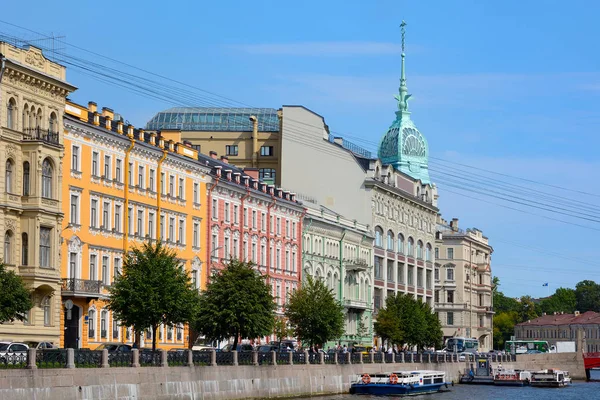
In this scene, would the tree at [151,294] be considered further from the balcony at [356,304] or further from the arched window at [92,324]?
the balcony at [356,304]

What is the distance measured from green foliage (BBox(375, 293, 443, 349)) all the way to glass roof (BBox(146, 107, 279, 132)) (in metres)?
19.6

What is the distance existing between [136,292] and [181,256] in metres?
17.2

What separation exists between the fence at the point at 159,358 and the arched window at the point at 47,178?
416 inches

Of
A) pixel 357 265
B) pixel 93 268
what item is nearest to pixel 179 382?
pixel 93 268

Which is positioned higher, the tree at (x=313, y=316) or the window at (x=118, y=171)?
the window at (x=118, y=171)

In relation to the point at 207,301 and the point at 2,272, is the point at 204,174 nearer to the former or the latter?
the point at 207,301

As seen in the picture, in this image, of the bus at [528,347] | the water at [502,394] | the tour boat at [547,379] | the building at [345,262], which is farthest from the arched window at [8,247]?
the bus at [528,347]

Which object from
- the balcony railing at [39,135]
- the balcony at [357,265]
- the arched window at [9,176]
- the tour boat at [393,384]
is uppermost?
the balcony railing at [39,135]

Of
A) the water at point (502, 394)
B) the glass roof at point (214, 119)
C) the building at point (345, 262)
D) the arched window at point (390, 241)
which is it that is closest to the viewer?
the water at point (502, 394)

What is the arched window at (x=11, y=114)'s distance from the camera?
55531mm

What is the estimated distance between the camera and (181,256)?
7288cm

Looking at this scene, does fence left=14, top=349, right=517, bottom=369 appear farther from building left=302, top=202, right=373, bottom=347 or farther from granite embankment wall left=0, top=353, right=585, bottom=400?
building left=302, top=202, right=373, bottom=347

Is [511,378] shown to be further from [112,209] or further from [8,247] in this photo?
[8,247]

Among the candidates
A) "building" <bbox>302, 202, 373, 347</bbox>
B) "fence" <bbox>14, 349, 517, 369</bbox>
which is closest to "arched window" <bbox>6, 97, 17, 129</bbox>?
"fence" <bbox>14, 349, 517, 369</bbox>
